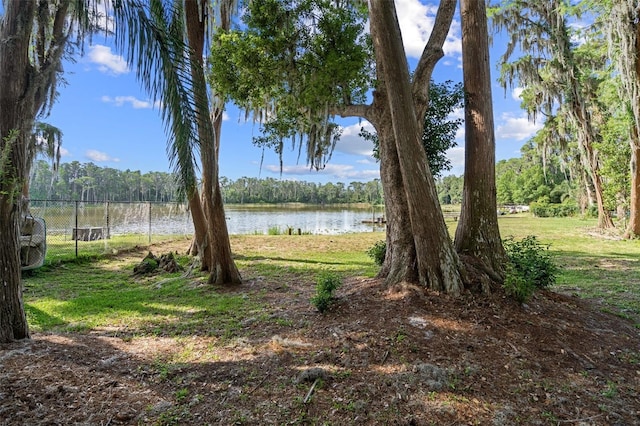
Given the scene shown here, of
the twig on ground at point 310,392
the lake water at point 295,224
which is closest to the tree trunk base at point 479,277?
the twig on ground at point 310,392

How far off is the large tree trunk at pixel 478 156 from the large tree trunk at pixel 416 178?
642 millimetres

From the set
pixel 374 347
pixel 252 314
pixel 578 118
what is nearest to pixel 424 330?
pixel 374 347

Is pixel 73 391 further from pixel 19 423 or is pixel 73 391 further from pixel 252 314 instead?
pixel 252 314

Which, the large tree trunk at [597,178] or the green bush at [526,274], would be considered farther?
the large tree trunk at [597,178]

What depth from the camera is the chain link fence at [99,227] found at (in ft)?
32.6

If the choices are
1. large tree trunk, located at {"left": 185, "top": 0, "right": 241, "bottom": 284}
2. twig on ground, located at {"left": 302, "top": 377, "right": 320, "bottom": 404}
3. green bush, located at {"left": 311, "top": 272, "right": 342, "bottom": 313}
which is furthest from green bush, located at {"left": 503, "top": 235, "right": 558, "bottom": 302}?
large tree trunk, located at {"left": 185, "top": 0, "right": 241, "bottom": 284}

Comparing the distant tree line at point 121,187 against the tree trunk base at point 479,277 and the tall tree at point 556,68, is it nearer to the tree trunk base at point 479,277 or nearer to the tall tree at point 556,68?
the tall tree at point 556,68

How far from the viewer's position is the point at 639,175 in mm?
10766

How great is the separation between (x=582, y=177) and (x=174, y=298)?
1941 centimetres

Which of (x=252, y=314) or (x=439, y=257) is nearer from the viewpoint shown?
(x=439, y=257)

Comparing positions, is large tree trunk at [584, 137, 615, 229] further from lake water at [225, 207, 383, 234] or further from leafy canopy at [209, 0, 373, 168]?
leafy canopy at [209, 0, 373, 168]

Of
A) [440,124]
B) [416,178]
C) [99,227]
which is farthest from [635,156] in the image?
[99,227]

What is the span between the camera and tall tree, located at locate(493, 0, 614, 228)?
12453mm

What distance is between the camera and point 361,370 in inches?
110
